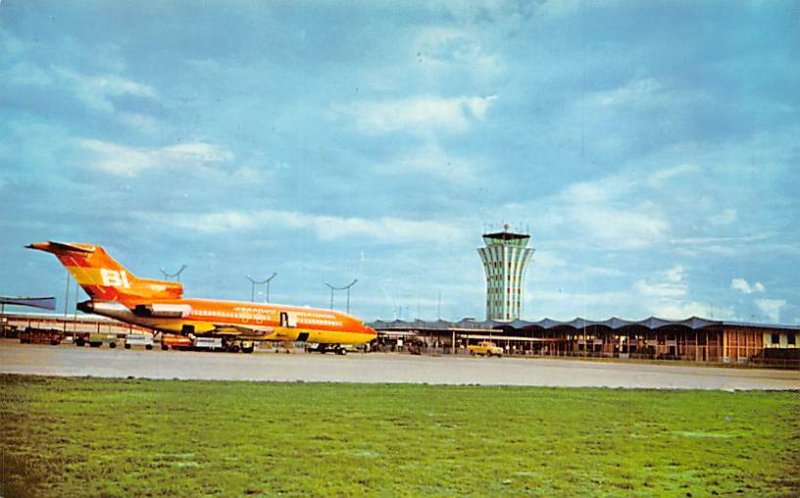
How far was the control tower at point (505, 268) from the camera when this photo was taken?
14000cm

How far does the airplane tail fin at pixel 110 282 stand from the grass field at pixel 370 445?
22.7 meters

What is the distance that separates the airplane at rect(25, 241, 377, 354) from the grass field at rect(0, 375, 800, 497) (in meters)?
21.3

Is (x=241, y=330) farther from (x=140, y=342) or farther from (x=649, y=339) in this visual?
(x=649, y=339)

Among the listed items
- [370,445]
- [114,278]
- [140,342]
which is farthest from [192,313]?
[370,445]

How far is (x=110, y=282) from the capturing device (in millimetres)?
42750

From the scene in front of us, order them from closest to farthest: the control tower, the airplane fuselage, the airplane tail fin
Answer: the airplane tail fin
the airplane fuselage
the control tower

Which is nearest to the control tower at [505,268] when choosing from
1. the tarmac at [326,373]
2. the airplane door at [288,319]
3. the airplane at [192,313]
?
the airplane at [192,313]

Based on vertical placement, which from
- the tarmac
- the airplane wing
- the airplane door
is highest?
the airplane door

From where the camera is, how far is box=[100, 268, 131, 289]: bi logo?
4221 centimetres

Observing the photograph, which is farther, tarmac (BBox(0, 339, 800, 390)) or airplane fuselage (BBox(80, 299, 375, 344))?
airplane fuselage (BBox(80, 299, 375, 344))

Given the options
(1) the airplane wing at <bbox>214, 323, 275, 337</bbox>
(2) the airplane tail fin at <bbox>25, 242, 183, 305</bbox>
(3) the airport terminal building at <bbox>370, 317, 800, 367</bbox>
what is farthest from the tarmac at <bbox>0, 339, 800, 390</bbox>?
(3) the airport terminal building at <bbox>370, 317, 800, 367</bbox>

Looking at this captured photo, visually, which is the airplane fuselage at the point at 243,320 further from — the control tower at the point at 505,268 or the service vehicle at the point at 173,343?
the control tower at the point at 505,268

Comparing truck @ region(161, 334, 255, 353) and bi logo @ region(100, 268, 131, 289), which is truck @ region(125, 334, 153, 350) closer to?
truck @ region(161, 334, 255, 353)

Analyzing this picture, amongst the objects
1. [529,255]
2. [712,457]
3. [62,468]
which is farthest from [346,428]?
[529,255]
